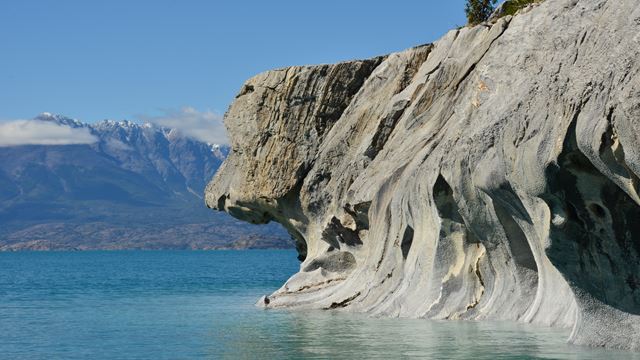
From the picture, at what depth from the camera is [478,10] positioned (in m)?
57.4

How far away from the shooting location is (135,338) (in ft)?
118

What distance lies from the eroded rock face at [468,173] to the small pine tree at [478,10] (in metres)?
10.5

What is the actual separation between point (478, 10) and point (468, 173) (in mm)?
28057

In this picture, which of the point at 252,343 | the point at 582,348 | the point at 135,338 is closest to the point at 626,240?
the point at 582,348

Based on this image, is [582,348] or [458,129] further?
[458,129]

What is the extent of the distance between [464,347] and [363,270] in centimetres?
1422

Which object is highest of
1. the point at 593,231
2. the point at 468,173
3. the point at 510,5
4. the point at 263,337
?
the point at 510,5

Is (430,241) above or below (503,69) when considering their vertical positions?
below

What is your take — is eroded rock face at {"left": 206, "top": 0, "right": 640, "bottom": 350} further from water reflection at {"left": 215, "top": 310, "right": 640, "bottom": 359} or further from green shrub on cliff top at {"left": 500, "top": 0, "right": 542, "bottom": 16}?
green shrub on cliff top at {"left": 500, "top": 0, "right": 542, "bottom": 16}

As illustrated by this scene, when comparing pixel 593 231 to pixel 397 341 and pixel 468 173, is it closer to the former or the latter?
pixel 468 173

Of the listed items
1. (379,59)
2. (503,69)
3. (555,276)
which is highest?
(379,59)

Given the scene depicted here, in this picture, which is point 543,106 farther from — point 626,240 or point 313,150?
point 313,150

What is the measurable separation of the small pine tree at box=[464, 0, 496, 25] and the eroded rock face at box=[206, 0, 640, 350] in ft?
34.6

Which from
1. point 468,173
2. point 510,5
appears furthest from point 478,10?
point 468,173
